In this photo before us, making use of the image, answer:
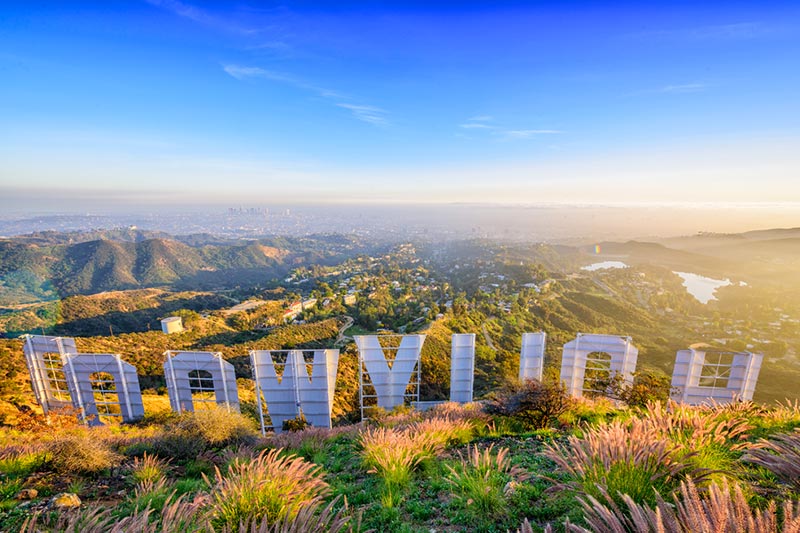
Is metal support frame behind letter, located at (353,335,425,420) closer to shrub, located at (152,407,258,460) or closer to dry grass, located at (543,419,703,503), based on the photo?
shrub, located at (152,407,258,460)

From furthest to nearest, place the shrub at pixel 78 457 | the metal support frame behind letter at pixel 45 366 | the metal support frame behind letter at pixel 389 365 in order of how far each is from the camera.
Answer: the metal support frame behind letter at pixel 45 366 < the metal support frame behind letter at pixel 389 365 < the shrub at pixel 78 457

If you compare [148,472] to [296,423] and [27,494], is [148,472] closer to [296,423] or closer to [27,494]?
[27,494]

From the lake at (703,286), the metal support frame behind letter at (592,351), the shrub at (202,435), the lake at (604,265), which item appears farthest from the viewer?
the lake at (604,265)

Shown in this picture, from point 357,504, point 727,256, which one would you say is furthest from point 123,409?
point 727,256

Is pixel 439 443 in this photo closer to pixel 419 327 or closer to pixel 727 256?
pixel 419 327

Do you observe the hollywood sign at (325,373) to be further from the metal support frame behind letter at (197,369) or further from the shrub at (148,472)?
the shrub at (148,472)

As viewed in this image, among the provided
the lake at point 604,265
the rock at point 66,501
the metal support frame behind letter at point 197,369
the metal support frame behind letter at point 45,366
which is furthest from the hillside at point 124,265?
the lake at point 604,265
